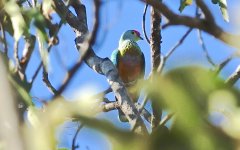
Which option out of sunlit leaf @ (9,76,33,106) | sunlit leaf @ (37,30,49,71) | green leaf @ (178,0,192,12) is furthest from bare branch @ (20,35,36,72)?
green leaf @ (178,0,192,12)

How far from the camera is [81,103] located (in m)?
0.72

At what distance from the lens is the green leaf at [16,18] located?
4.32 ft

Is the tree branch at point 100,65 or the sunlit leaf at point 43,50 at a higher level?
the sunlit leaf at point 43,50

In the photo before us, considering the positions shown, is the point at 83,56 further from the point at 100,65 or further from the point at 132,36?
the point at 132,36

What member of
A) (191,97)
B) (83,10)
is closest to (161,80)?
→ (191,97)

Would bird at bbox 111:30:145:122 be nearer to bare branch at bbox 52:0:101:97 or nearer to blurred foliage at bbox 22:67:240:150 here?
bare branch at bbox 52:0:101:97

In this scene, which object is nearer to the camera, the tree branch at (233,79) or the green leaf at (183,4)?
the tree branch at (233,79)

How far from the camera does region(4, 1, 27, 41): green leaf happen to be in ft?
4.32

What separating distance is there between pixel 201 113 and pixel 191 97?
0.07 feet

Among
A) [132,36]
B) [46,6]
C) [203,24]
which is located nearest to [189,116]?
[203,24]

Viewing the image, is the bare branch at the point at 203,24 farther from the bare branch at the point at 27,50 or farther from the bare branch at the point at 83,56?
the bare branch at the point at 27,50

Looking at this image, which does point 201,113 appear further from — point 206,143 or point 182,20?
point 182,20

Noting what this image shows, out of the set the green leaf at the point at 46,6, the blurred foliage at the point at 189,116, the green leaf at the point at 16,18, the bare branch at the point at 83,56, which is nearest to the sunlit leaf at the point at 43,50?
the green leaf at the point at 16,18

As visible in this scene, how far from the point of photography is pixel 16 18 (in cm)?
138
